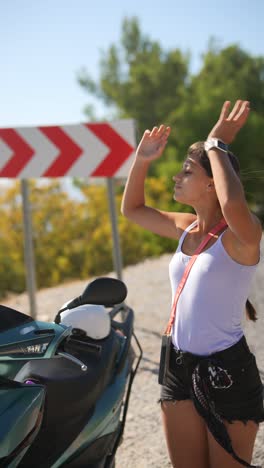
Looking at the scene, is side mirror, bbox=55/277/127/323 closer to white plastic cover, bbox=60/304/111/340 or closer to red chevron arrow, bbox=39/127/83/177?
white plastic cover, bbox=60/304/111/340

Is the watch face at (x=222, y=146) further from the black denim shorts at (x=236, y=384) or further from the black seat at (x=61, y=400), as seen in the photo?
the black seat at (x=61, y=400)

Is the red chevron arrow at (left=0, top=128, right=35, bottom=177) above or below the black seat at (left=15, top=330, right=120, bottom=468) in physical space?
below

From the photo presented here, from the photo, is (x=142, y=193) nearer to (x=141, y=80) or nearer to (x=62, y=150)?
(x=62, y=150)

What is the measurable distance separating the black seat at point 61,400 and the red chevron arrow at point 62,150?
9.79 feet

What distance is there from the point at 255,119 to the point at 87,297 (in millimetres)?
15182

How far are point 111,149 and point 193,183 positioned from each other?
8.96 feet

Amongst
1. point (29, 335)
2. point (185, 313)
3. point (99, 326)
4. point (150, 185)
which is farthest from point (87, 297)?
point (150, 185)

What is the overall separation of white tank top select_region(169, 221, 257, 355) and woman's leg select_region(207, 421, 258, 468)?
278mm

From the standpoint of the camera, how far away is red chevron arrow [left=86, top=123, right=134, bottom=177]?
5020 mm

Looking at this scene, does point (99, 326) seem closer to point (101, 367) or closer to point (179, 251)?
point (101, 367)

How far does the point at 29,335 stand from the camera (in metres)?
1.85

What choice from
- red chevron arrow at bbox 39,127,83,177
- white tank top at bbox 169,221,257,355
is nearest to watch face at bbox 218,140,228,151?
white tank top at bbox 169,221,257,355

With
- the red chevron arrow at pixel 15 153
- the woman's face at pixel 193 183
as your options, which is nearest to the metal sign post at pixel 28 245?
the red chevron arrow at pixel 15 153

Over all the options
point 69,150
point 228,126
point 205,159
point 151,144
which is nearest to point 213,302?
point 205,159
